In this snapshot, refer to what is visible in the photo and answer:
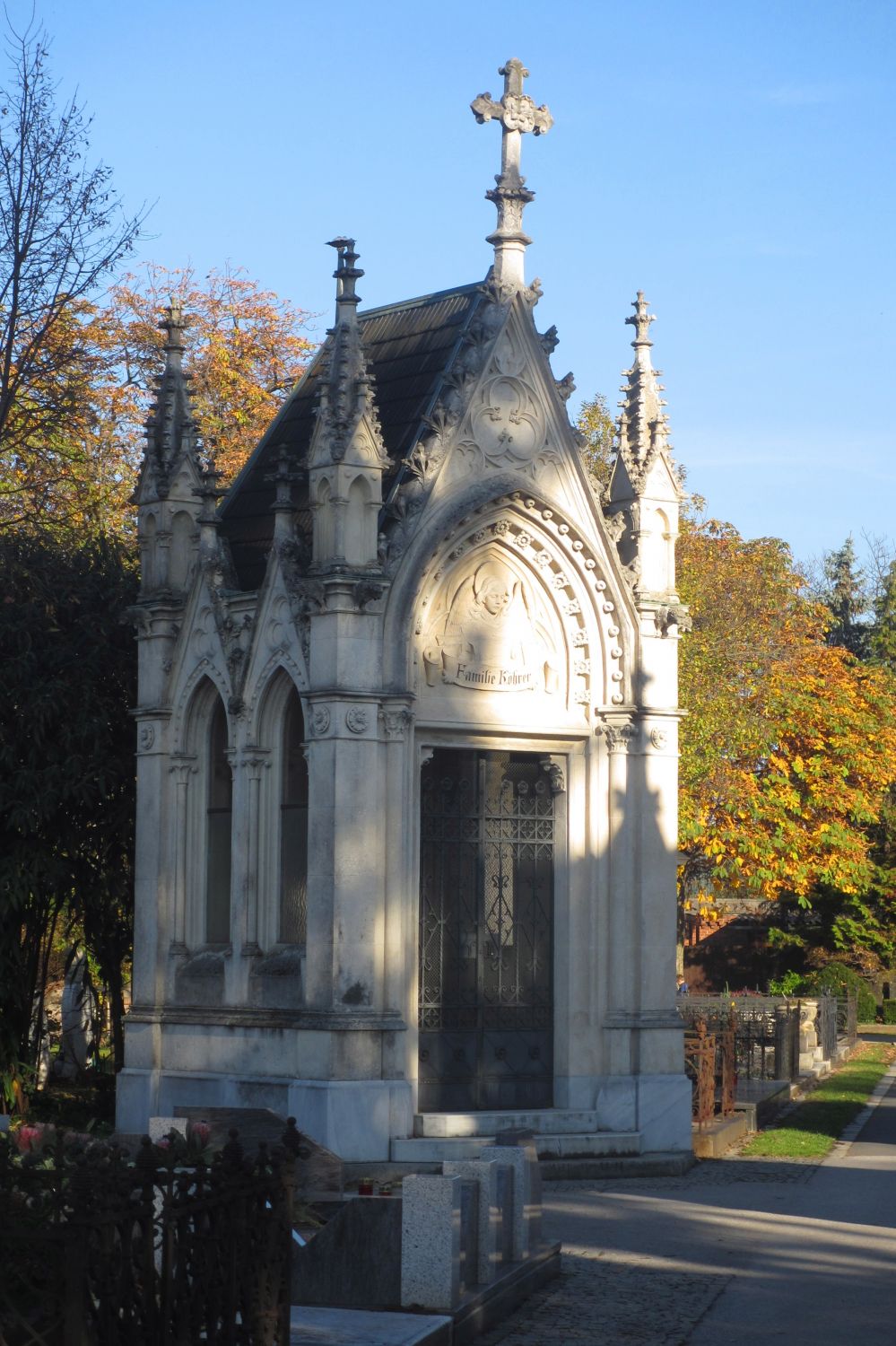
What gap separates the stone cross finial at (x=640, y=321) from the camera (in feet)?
61.8

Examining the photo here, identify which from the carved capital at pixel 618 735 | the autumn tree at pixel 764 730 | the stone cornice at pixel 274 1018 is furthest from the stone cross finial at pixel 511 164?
the autumn tree at pixel 764 730

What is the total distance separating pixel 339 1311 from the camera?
10469mm

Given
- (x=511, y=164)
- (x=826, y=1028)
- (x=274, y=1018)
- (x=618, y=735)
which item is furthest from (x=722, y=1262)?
(x=826, y=1028)

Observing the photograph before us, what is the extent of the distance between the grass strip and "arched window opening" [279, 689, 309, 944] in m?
5.18

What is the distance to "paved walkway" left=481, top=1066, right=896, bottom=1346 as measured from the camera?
10875 millimetres

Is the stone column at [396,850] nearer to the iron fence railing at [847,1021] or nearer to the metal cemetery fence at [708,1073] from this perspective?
the metal cemetery fence at [708,1073]

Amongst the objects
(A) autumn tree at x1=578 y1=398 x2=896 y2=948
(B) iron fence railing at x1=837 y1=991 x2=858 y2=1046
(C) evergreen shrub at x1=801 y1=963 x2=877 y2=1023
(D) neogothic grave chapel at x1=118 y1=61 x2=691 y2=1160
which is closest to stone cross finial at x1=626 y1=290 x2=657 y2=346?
(D) neogothic grave chapel at x1=118 y1=61 x2=691 y2=1160

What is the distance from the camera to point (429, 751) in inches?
668

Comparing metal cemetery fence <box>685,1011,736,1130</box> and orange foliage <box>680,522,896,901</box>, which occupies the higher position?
orange foliage <box>680,522,896,901</box>

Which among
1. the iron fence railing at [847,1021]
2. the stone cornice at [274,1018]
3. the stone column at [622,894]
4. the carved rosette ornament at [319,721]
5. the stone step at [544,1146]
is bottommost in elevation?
the iron fence railing at [847,1021]

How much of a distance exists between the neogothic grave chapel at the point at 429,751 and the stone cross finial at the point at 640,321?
2.2 inches

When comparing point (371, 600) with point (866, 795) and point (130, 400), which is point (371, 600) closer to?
point (130, 400)

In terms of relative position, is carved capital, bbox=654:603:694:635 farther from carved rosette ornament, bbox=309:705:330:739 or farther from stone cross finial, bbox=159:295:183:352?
stone cross finial, bbox=159:295:183:352

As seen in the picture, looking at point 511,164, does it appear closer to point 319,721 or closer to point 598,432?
point 319,721
